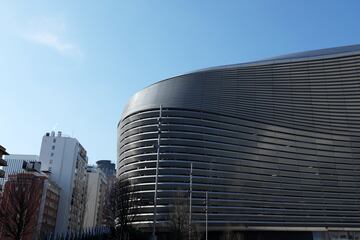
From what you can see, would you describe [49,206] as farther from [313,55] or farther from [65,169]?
[313,55]

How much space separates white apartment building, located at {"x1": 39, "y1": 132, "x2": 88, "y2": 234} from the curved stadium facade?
14802 mm

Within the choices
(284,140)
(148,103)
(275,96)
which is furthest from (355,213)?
(148,103)

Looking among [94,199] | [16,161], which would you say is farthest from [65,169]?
[94,199]

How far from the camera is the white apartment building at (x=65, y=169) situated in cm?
11031

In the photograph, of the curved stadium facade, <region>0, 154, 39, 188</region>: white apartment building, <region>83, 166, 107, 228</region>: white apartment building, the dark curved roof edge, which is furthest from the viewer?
<region>83, 166, 107, 228</region>: white apartment building

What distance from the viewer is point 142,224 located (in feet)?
336

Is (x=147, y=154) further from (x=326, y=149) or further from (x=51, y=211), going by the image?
(x=326, y=149)

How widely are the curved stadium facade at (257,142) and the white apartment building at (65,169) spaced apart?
14802mm

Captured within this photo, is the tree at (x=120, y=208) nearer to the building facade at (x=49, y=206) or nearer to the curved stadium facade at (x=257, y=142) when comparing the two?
the building facade at (x=49, y=206)

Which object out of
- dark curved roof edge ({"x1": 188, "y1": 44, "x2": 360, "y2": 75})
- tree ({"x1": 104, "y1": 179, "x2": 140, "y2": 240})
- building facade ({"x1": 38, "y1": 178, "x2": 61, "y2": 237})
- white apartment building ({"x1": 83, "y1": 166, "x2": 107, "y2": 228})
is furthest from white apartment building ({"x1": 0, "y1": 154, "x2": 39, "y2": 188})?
tree ({"x1": 104, "y1": 179, "x2": 140, "y2": 240})

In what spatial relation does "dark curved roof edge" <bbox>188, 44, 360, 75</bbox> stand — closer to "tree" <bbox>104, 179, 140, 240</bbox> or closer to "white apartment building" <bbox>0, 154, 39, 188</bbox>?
"white apartment building" <bbox>0, 154, 39, 188</bbox>

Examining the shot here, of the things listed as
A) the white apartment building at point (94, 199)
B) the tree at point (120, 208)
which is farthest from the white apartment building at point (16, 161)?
the tree at point (120, 208)

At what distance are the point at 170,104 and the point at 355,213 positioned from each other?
204ft

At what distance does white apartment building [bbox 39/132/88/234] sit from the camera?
110 meters
